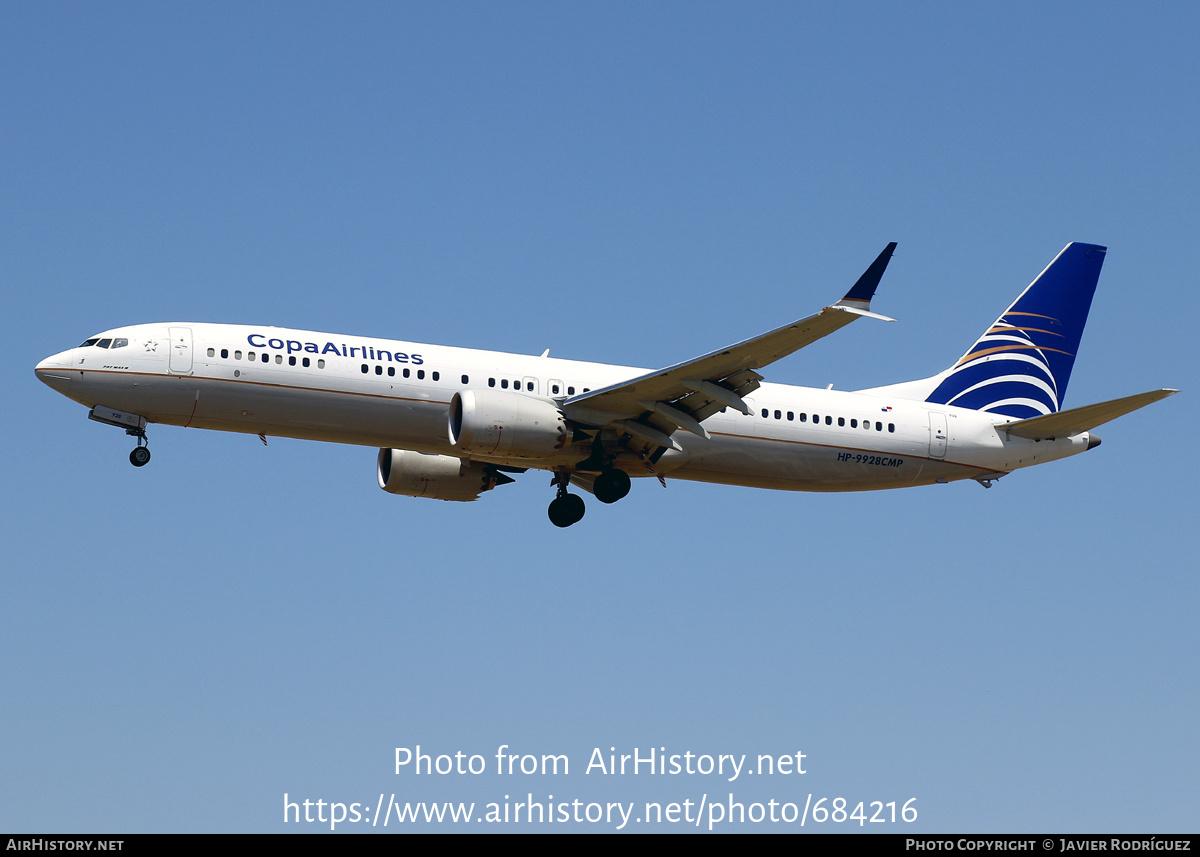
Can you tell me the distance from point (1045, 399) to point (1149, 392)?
8411 mm

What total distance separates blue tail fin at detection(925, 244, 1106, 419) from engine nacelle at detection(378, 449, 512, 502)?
1259cm

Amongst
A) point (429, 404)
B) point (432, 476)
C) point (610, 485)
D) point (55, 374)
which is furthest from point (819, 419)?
point (55, 374)

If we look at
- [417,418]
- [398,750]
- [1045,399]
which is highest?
[1045,399]

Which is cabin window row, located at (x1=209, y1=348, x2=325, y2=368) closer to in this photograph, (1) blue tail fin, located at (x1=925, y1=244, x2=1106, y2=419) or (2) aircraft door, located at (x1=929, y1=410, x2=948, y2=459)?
(2) aircraft door, located at (x1=929, y1=410, x2=948, y2=459)

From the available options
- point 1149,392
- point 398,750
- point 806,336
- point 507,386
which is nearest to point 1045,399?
point 1149,392

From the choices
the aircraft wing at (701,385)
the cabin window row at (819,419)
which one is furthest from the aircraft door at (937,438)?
the aircraft wing at (701,385)

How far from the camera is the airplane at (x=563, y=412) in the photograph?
106 ft

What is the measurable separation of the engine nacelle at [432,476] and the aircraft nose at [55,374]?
876cm

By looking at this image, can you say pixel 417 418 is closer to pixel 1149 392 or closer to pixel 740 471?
pixel 740 471

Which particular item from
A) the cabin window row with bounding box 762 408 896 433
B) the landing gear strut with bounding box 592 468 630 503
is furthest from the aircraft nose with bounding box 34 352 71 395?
the cabin window row with bounding box 762 408 896 433

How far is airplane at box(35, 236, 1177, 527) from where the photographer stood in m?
32.3

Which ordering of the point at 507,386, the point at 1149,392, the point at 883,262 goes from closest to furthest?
the point at 883,262 < the point at 1149,392 < the point at 507,386

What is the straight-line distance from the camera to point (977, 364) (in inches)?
1583

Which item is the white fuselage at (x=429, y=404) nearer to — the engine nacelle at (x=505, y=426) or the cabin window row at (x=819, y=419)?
the cabin window row at (x=819, y=419)
